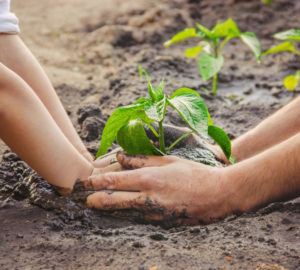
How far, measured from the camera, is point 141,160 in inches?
50.3

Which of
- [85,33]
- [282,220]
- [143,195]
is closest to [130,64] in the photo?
[85,33]

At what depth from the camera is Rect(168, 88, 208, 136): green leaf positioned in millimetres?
1108

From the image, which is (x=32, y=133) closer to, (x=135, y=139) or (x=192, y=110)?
(x=135, y=139)

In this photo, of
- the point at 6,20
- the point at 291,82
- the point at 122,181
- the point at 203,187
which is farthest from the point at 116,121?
the point at 291,82

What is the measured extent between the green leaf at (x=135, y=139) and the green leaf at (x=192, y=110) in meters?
0.13

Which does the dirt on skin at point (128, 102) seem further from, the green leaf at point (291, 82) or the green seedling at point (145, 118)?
the green seedling at point (145, 118)

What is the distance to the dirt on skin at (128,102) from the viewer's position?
1.03 metres

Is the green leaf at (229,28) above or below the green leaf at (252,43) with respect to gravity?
above

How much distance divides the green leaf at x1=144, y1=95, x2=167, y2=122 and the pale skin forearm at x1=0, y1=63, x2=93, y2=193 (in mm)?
302

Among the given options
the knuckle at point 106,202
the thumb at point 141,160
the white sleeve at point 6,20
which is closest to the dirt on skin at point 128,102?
the knuckle at point 106,202

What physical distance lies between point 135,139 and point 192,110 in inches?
8.2

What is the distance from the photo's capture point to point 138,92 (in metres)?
2.05

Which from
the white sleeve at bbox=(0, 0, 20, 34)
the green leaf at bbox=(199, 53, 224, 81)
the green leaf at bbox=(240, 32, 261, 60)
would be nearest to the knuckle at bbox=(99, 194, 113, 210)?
the white sleeve at bbox=(0, 0, 20, 34)

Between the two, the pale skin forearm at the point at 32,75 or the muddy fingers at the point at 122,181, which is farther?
the pale skin forearm at the point at 32,75
